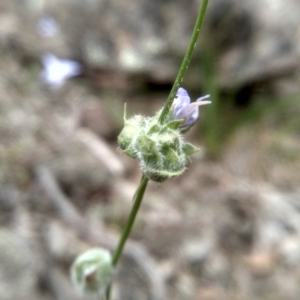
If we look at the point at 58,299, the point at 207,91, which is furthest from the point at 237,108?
the point at 58,299

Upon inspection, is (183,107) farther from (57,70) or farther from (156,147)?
(57,70)

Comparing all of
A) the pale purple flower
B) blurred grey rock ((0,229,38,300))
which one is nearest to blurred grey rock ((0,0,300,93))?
blurred grey rock ((0,229,38,300))

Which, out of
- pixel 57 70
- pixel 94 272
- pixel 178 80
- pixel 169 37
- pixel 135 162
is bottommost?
pixel 94 272

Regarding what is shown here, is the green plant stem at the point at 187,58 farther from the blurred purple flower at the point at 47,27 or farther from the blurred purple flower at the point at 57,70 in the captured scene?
the blurred purple flower at the point at 47,27

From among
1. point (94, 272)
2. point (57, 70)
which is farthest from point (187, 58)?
point (57, 70)

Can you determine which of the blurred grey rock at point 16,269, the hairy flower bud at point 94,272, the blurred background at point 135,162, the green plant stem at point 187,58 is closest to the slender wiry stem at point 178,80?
the green plant stem at point 187,58

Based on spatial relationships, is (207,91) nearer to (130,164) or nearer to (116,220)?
(130,164)
